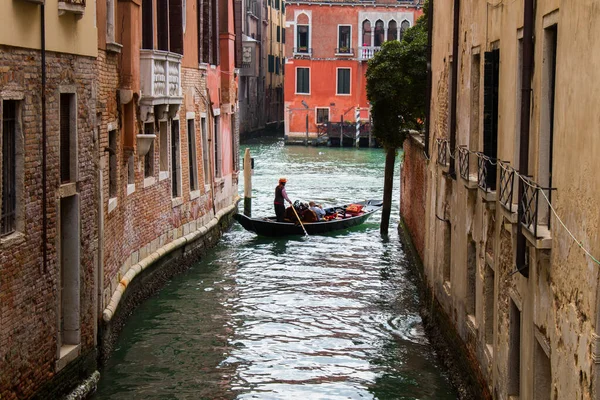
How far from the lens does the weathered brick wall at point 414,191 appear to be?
653 inches

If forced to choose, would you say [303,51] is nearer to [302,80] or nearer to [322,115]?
[302,80]

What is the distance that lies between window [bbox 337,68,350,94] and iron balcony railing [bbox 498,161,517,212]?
46.5 meters

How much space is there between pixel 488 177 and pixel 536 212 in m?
2.57

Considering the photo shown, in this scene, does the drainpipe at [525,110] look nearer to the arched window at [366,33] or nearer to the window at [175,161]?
the window at [175,161]

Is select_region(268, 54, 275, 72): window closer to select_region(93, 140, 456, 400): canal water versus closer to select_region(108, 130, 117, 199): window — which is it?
select_region(93, 140, 456, 400): canal water

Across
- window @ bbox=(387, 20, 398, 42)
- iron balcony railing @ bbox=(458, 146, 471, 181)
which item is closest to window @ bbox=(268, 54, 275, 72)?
window @ bbox=(387, 20, 398, 42)

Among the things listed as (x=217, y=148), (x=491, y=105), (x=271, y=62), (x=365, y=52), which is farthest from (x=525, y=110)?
(x=271, y=62)

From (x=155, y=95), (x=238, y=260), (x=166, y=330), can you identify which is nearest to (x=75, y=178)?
(x=166, y=330)

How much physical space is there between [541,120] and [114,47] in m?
6.80

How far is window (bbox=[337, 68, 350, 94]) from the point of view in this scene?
5472cm

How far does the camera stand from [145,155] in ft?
50.8

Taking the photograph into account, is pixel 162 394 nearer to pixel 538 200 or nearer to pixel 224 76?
pixel 538 200

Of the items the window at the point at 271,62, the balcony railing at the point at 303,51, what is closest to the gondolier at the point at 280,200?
the balcony railing at the point at 303,51

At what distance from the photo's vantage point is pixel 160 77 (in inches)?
593
